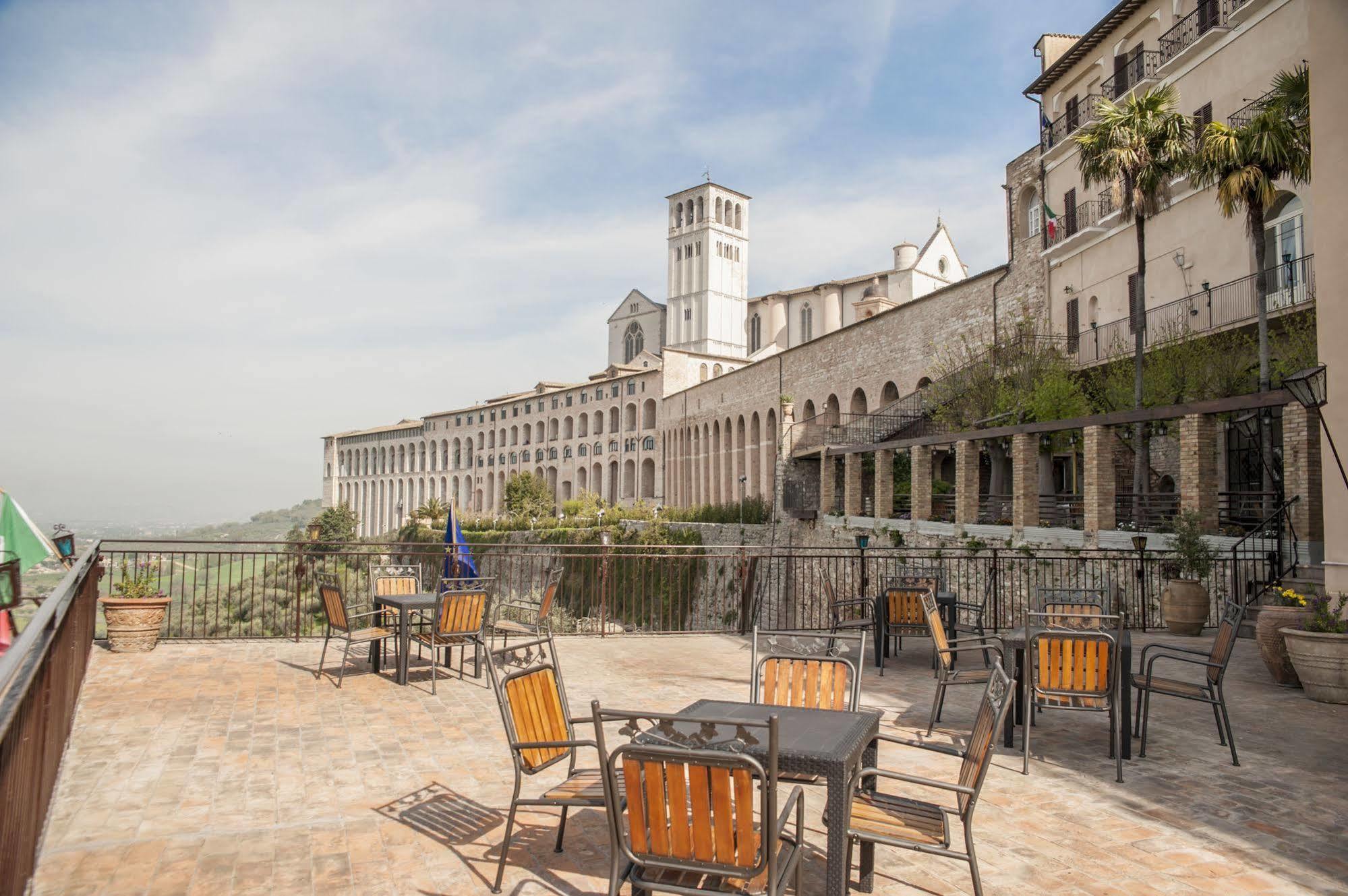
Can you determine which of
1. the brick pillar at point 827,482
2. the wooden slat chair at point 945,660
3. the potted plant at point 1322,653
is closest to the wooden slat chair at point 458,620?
the wooden slat chair at point 945,660

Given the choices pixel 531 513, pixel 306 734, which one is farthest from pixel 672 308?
pixel 306 734

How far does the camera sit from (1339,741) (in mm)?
5828

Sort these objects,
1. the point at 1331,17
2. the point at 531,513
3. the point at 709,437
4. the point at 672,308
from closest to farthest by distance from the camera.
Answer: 1. the point at 1331,17
2. the point at 709,437
3. the point at 531,513
4. the point at 672,308

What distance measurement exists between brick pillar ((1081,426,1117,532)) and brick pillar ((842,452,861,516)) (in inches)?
382

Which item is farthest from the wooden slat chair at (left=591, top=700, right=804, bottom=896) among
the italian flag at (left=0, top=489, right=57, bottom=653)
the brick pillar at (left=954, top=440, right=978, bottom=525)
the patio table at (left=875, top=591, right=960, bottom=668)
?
the brick pillar at (left=954, top=440, right=978, bottom=525)

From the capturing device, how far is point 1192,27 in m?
20.8

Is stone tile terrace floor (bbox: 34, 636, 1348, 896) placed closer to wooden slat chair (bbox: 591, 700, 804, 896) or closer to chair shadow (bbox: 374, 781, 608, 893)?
chair shadow (bbox: 374, 781, 608, 893)

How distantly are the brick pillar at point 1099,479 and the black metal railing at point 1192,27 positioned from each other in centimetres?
1112

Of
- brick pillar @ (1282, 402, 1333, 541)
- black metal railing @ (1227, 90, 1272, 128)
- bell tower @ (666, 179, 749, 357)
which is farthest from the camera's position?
bell tower @ (666, 179, 749, 357)

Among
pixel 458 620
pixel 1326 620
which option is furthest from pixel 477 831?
pixel 1326 620

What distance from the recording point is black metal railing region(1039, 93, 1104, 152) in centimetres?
2478

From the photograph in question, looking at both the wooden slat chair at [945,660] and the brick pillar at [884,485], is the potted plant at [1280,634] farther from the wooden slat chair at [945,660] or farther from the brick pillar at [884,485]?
the brick pillar at [884,485]

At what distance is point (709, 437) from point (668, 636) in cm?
3675

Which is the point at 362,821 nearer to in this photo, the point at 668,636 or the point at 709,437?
the point at 668,636
